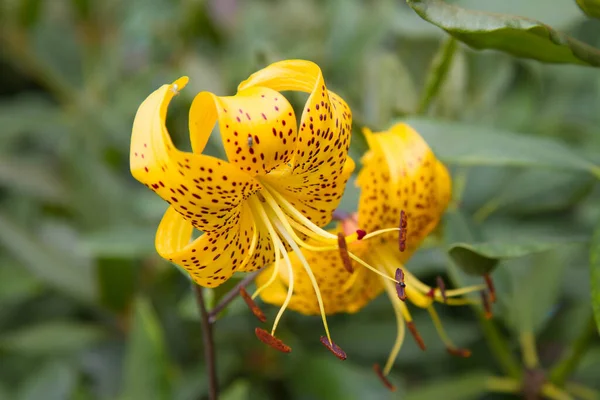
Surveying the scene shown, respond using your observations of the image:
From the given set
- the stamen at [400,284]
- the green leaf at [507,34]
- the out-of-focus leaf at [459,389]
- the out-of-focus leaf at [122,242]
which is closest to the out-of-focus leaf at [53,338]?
the out-of-focus leaf at [122,242]

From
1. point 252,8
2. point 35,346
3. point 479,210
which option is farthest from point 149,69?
point 479,210

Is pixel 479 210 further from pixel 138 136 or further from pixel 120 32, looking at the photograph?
pixel 120 32

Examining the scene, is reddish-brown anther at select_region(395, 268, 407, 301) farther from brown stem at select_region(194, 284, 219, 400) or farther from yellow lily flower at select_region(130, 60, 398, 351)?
brown stem at select_region(194, 284, 219, 400)

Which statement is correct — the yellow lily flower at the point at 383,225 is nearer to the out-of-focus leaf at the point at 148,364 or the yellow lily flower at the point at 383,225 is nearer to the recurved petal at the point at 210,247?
the recurved petal at the point at 210,247

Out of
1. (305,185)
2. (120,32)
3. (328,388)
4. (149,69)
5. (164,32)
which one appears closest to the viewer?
(305,185)

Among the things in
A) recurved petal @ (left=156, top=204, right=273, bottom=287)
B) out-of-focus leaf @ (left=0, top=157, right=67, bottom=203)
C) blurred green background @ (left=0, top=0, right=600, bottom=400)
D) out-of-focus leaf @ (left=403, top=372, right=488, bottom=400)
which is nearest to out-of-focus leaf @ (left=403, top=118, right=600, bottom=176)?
blurred green background @ (left=0, top=0, right=600, bottom=400)

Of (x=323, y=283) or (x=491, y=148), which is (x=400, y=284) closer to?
(x=323, y=283)
